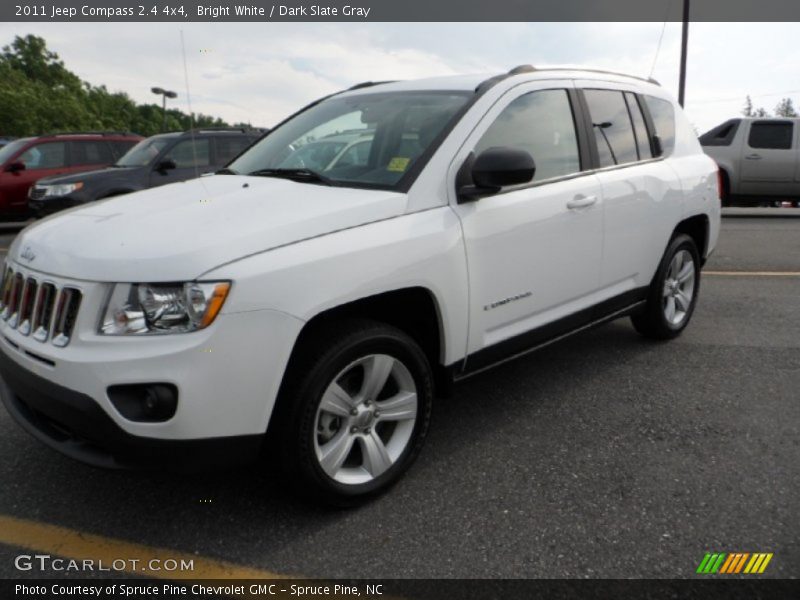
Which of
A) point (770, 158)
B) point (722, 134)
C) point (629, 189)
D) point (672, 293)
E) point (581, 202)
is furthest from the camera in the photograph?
point (722, 134)

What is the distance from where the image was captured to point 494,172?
2805 millimetres

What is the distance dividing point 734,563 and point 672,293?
263 centimetres

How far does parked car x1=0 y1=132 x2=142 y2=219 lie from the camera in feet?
35.6

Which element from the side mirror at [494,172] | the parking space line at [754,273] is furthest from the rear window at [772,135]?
the side mirror at [494,172]

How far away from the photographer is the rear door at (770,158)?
486 inches

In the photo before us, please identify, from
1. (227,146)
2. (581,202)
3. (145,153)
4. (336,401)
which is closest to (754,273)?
(581,202)

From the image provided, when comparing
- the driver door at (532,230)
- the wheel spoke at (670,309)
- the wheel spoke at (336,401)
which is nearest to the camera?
the wheel spoke at (336,401)

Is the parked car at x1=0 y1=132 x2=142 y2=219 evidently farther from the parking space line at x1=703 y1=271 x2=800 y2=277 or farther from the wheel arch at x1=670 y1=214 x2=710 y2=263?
the wheel arch at x1=670 y1=214 x2=710 y2=263

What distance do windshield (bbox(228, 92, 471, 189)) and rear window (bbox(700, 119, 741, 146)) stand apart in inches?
436

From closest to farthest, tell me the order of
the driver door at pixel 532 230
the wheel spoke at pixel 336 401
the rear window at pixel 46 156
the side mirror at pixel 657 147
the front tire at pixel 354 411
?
1. the front tire at pixel 354 411
2. the wheel spoke at pixel 336 401
3. the driver door at pixel 532 230
4. the side mirror at pixel 657 147
5. the rear window at pixel 46 156

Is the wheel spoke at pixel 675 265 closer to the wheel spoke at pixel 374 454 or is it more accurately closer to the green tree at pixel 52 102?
the wheel spoke at pixel 374 454

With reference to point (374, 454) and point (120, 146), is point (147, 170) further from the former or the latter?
point (374, 454)

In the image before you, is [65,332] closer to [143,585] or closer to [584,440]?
[143,585]

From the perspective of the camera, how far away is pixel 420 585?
→ 222 centimetres
